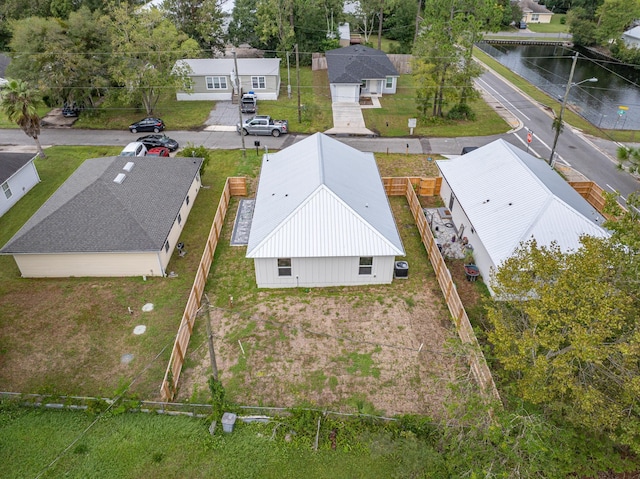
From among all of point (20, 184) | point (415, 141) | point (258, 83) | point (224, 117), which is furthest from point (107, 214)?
point (258, 83)

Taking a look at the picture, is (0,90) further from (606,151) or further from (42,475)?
(606,151)

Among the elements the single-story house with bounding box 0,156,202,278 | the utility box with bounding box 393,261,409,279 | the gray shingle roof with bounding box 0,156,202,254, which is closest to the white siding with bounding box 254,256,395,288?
the utility box with bounding box 393,261,409,279

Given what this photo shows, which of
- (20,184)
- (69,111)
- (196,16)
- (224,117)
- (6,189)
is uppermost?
(196,16)

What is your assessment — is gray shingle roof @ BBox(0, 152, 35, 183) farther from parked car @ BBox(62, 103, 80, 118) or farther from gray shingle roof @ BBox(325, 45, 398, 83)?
gray shingle roof @ BBox(325, 45, 398, 83)

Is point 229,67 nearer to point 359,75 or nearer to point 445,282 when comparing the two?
point 359,75

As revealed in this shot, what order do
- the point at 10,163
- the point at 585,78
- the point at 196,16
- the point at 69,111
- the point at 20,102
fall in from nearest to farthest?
the point at 10,163 → the point at 20,102 → the point at 69,111 → the point at 196,16 → the point at 585,78
